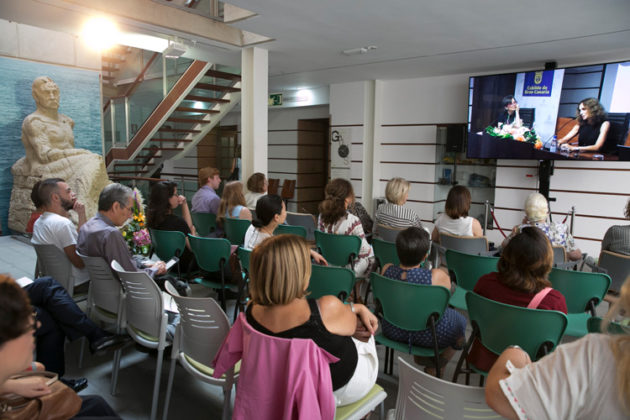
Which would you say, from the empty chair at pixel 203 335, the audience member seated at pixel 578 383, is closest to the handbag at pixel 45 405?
the empty chair at pixel 203 335

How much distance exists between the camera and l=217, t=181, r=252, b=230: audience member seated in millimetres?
4473

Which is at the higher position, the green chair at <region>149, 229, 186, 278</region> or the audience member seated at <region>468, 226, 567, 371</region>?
the audience member seated at <region>468, 226, 567, 371</region>

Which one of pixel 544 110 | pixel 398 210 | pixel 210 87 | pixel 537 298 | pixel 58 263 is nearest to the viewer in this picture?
pixel 537 298

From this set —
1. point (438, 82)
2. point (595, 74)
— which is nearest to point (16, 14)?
point (438, 82)

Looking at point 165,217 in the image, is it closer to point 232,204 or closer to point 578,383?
point 232,204

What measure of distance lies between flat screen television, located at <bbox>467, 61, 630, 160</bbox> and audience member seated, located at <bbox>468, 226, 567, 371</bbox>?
459 centimetres

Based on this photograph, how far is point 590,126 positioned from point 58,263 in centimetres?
651

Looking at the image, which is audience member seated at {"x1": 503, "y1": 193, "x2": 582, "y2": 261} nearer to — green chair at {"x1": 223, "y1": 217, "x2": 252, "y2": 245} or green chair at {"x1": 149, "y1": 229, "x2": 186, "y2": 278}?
Result: green chair at {"x1": 223, "y1": 217, "x2": 252, "y2": 245}

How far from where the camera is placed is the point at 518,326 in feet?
6.50

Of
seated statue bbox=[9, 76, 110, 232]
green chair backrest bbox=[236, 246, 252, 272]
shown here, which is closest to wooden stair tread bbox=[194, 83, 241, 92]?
seated statue bbox=[9, 76, 110, 232]

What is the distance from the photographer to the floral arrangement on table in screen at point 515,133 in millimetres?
6168

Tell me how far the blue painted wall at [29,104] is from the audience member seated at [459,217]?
600cm

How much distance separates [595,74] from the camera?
18.4 feet

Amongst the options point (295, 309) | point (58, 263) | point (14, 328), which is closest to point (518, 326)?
point (295, 309)
